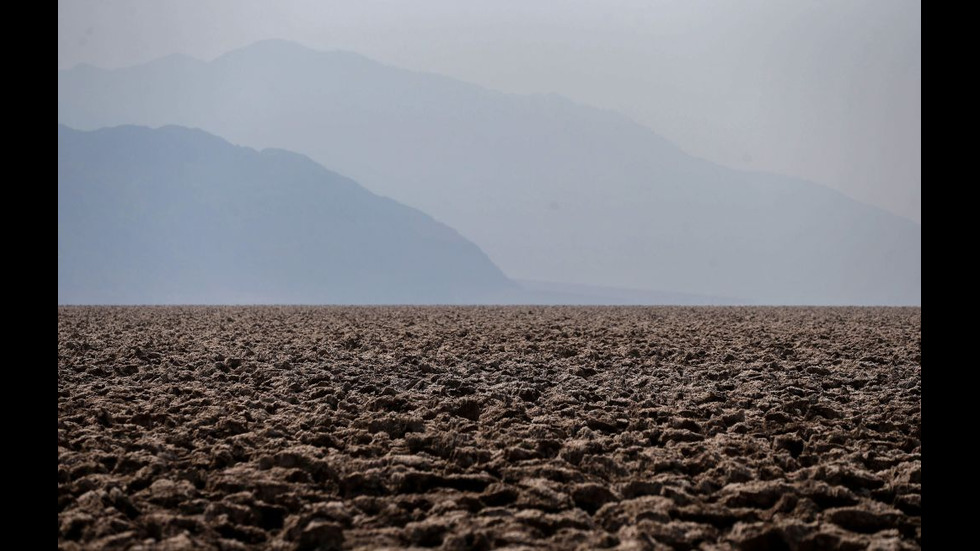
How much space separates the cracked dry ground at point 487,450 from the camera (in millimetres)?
3633

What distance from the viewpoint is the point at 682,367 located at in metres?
8.45

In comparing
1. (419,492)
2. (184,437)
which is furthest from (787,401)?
(184,437)

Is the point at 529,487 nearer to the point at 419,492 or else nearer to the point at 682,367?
the point at 419,492

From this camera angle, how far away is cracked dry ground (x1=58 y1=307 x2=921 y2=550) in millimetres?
3633

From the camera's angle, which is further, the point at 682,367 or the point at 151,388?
the point at 682,367

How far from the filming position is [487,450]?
15.4 feet
